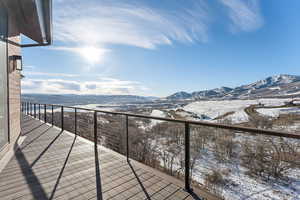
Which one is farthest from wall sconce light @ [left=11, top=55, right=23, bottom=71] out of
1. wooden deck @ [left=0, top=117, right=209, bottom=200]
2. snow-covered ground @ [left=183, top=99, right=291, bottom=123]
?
snow-covered ground @ [left=183, top=99, right=291, bottom=123]

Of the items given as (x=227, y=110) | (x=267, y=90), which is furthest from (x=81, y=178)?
(x=267, y=90)

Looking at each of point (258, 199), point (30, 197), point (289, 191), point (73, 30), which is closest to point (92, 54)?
point (73, 30)

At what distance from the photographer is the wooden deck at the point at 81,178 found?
1826 millimetres

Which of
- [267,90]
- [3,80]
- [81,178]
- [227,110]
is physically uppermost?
[267,90]

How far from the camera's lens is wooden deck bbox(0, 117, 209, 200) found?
183 centimetres

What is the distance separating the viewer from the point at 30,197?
1762mm

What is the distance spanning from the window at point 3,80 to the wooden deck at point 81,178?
1.57 feet

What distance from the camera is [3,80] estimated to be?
2986mm

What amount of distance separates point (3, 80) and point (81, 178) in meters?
2.40

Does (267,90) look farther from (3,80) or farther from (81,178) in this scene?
(3,80)

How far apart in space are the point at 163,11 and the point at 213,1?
1851mm

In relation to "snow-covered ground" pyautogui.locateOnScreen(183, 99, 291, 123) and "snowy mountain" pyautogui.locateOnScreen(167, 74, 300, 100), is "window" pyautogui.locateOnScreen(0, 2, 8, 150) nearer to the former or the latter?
"snow-covered ground" pyautogui.locateOnScreen(183, 99, 291, 123)

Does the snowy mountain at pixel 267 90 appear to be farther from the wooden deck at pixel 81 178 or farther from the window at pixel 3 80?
the window at pixel 3 80

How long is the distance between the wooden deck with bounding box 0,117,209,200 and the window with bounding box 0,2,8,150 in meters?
0.48
